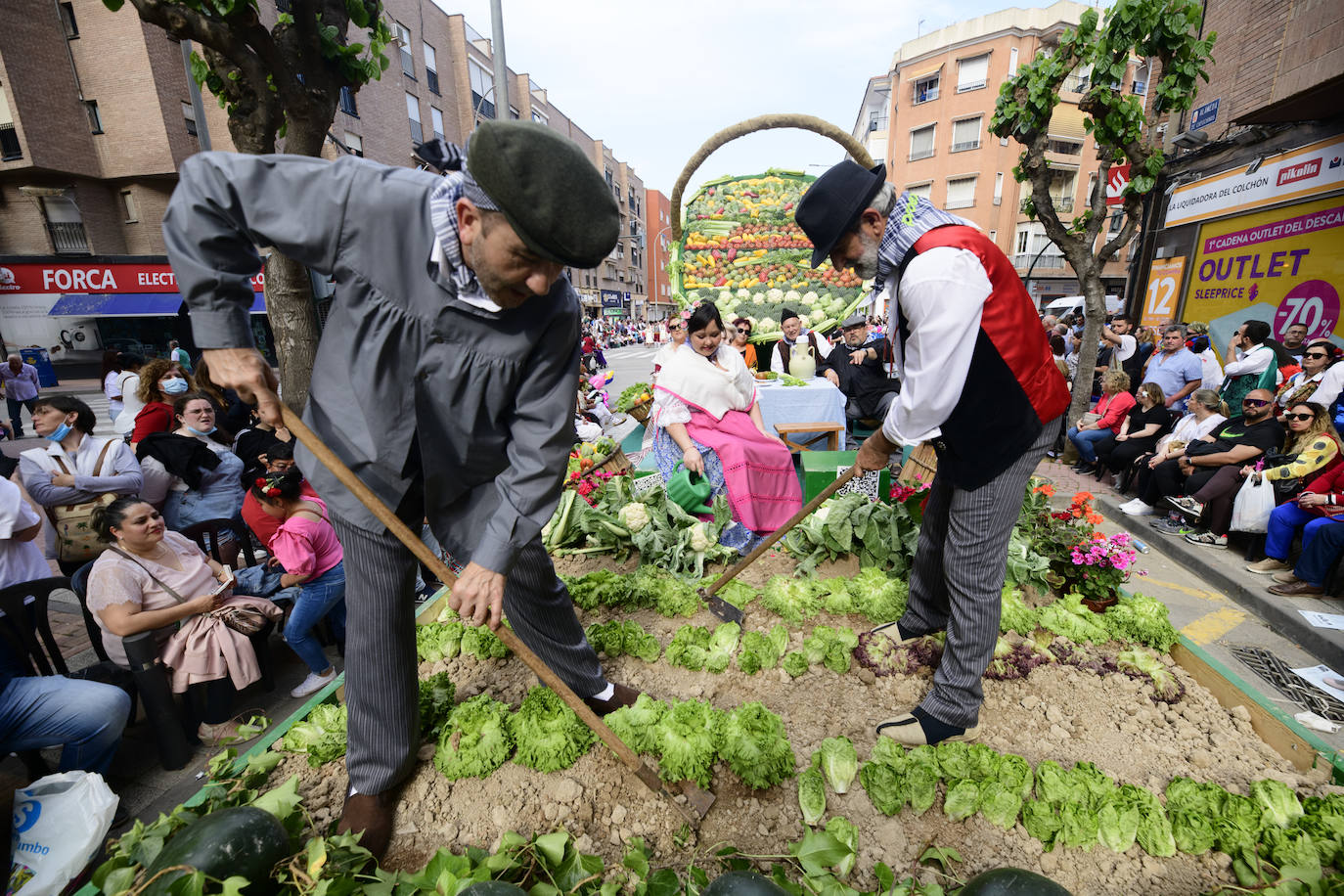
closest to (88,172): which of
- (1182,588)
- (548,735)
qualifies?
(548,735)

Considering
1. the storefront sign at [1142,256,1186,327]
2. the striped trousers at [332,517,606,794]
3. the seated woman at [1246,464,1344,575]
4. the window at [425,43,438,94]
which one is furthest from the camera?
the window at [425,43,438,94]

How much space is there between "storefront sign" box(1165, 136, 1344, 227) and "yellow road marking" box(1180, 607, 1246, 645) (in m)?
6.71

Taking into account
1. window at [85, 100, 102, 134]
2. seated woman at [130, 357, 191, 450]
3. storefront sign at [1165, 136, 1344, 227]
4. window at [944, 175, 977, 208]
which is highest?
window at [85, 100, 102, 134]

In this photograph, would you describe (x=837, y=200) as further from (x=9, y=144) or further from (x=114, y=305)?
(x=9, y=144)

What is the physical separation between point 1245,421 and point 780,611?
515 cm

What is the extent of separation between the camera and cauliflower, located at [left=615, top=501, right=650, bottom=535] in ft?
13.0

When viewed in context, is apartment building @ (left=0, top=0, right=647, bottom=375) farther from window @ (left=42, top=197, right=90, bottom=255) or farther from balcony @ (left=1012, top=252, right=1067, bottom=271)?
balcony @ (left=1012, top=252, right=1067, bottom=271)

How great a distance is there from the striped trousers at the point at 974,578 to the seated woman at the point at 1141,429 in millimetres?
5653

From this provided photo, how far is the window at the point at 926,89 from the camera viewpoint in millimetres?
29000

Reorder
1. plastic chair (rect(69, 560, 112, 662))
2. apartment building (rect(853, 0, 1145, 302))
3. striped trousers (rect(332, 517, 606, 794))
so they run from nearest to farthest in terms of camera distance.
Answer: striped trousers (rect(332, 517, 606, 794))
plastic chair (rect(69, 560, 112, 662))
apartment building (rect(853, 0, 1145, 302))

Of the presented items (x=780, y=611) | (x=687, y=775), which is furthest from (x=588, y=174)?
(x=780, y=611)

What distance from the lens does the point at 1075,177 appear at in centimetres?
2912

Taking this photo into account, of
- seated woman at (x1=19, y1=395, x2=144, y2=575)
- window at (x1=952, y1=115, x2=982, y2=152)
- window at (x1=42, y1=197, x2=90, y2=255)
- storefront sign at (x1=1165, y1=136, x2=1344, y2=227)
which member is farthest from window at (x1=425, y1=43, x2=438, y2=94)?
storefront sign at (x1=1165, y1=136, x2=1344, y2=227)

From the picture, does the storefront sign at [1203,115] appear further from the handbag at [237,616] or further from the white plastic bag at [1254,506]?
the handbag at [237,616]
